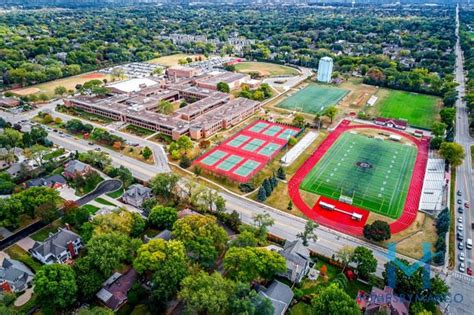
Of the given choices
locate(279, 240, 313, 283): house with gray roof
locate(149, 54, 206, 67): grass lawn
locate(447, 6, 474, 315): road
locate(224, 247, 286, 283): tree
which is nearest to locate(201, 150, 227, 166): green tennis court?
locate(279, 240, 313, 283): house with gray roof

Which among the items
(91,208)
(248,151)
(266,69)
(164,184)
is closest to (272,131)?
(248,151)

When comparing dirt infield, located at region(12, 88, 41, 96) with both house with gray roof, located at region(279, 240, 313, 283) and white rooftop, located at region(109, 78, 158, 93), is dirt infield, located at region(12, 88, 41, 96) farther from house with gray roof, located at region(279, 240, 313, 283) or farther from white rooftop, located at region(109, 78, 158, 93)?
house with gray roof, located at region(279, 240, 313, 283)

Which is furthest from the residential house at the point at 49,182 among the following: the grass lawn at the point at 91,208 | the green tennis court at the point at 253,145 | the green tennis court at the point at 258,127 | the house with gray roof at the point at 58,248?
the green tennis court at the point at 258,127

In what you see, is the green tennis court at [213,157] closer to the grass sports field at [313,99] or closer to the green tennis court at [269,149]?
the green tennis court at [269,149]

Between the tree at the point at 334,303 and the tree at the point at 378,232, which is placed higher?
the tree at the point at 334,303

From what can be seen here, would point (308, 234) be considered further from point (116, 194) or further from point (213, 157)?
point (116, 194)

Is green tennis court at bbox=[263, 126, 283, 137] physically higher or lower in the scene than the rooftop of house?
lower
